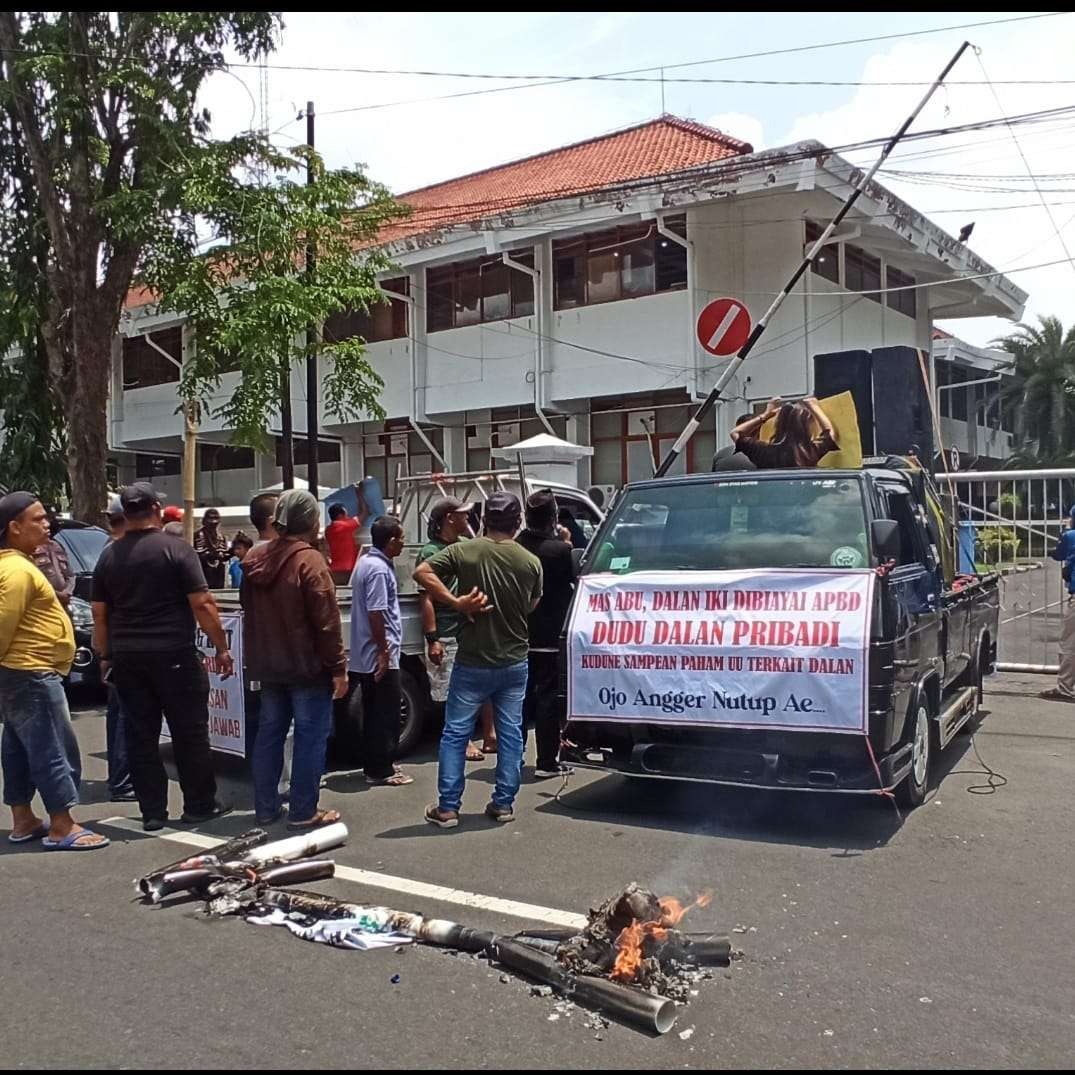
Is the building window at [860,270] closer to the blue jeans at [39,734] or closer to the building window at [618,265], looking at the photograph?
the building window at [618,265]

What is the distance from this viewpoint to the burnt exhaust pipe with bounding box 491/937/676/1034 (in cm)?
362

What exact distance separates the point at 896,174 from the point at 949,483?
6.07 m

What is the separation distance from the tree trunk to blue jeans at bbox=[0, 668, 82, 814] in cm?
888

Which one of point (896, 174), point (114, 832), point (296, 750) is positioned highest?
point (896, 174)

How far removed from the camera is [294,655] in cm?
581

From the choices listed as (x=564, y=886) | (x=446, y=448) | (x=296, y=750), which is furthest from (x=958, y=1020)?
(x=446, y=448)

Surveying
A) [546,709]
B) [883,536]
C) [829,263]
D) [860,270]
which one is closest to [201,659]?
[546,709]

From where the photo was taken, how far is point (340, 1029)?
362 centimetres

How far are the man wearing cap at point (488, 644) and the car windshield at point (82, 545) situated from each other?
22.7ft

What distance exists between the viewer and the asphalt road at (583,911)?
3.51 m

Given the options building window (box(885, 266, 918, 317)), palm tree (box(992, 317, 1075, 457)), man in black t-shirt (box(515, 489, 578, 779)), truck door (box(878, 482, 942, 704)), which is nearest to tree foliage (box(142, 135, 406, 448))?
man in black t-shirt (box(515, 489, 578, 779))

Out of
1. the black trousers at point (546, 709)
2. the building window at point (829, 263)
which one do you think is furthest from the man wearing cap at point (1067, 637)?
the building window at point (829, 263)

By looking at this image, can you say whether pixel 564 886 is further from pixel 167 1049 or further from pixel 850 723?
pixel 167 1049

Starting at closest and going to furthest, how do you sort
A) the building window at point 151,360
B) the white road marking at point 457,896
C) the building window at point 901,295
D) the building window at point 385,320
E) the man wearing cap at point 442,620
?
the white road marking at point 457,896 < the man wearing cap at point 442,620 < the building window at point 901,295 < the building window at point 385,320 < the building window at point 151,360
